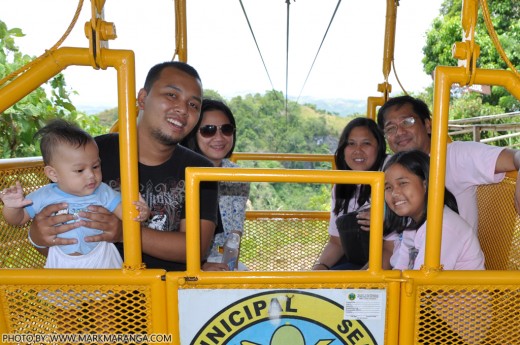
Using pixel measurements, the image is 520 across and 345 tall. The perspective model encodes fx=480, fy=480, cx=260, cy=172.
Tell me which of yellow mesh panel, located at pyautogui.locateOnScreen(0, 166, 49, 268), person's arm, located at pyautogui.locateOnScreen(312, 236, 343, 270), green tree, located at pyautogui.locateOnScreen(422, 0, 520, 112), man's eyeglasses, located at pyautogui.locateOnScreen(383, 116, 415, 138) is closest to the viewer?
yellow mesh panel, located at pyautogui.locateOnScreen(0, 166, 49, 268)

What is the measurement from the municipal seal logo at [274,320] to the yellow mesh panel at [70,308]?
192 mm

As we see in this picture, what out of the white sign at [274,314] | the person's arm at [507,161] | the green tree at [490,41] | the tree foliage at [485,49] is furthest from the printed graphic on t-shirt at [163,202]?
the tree foliage at [485,49]

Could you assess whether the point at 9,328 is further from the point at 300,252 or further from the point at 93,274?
the point at 300,252

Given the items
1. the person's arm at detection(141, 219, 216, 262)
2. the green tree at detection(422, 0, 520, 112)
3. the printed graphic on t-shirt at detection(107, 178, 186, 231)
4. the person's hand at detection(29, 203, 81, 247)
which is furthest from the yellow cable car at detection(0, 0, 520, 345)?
the green tree at detection(422, 0, 520, 112)

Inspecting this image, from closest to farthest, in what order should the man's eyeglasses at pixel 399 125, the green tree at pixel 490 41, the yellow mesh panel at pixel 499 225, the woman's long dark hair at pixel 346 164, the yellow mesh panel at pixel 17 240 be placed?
the yellow mesh panel at pixel 17 240 < the yellow mesh panel at pixel 499 225 < the man's eyeglasses at pixel 399 125 < the woman's long dark hair at pixel 346 164 < the green tree at pixel 490 41

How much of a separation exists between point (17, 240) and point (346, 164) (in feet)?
5.33

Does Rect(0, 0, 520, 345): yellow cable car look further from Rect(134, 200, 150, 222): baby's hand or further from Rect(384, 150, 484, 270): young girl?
Rect(384, 150, 484, 270): young girl

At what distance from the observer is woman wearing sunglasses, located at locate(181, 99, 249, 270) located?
2588 millimetres

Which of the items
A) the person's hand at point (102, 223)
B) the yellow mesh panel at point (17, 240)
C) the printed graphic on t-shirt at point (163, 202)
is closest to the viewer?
the person's hand at point (102, 223)

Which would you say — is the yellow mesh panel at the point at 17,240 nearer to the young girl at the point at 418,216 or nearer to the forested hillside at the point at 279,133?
the young girl at the point at 418,216

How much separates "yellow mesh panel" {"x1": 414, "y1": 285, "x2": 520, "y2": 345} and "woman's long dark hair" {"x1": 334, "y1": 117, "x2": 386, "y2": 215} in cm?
112

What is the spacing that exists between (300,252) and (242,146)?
22.8 m

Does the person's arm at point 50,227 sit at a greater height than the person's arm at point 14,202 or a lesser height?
lesser

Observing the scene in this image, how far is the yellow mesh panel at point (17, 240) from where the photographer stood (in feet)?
5.98
